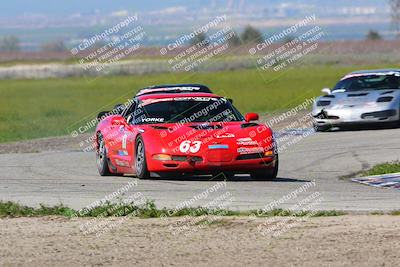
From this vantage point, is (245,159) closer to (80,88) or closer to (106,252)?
(106,252)

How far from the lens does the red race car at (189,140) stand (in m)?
17.5

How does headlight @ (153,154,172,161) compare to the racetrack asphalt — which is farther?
headlight @ (153,154,172,161)

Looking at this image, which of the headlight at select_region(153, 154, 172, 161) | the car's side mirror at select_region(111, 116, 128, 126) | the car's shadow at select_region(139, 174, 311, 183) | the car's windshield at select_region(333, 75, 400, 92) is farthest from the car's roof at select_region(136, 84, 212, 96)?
the car's windshield at select_region(333, 75, 400, 92)

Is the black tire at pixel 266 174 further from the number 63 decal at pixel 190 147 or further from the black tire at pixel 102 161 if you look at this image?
the black tire at pixel 102 161

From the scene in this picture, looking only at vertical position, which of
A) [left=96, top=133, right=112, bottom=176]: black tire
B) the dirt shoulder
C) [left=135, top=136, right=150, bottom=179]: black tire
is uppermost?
the dirt shoulder

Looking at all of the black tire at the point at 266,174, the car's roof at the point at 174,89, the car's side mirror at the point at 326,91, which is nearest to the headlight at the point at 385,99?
the car's side mirror at the point at 326,91

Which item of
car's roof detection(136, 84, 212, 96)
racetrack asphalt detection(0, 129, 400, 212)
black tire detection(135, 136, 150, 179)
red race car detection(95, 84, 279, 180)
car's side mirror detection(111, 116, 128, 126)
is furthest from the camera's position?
car's roof detection(136, 84, 212, 96)

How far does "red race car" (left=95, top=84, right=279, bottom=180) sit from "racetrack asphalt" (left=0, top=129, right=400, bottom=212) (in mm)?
243

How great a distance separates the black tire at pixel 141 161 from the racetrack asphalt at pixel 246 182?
0.84ft

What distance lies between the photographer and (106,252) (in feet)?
35.4

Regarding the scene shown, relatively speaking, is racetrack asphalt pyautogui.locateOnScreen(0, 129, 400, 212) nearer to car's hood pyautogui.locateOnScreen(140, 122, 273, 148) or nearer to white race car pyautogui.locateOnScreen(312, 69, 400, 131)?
car's hood pyautogui.locateOnScreen(140, 122, 273, 148)

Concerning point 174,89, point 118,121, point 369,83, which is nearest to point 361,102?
point 369,83

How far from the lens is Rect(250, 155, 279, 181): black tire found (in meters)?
17.9

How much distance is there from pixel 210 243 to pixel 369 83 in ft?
61.5
